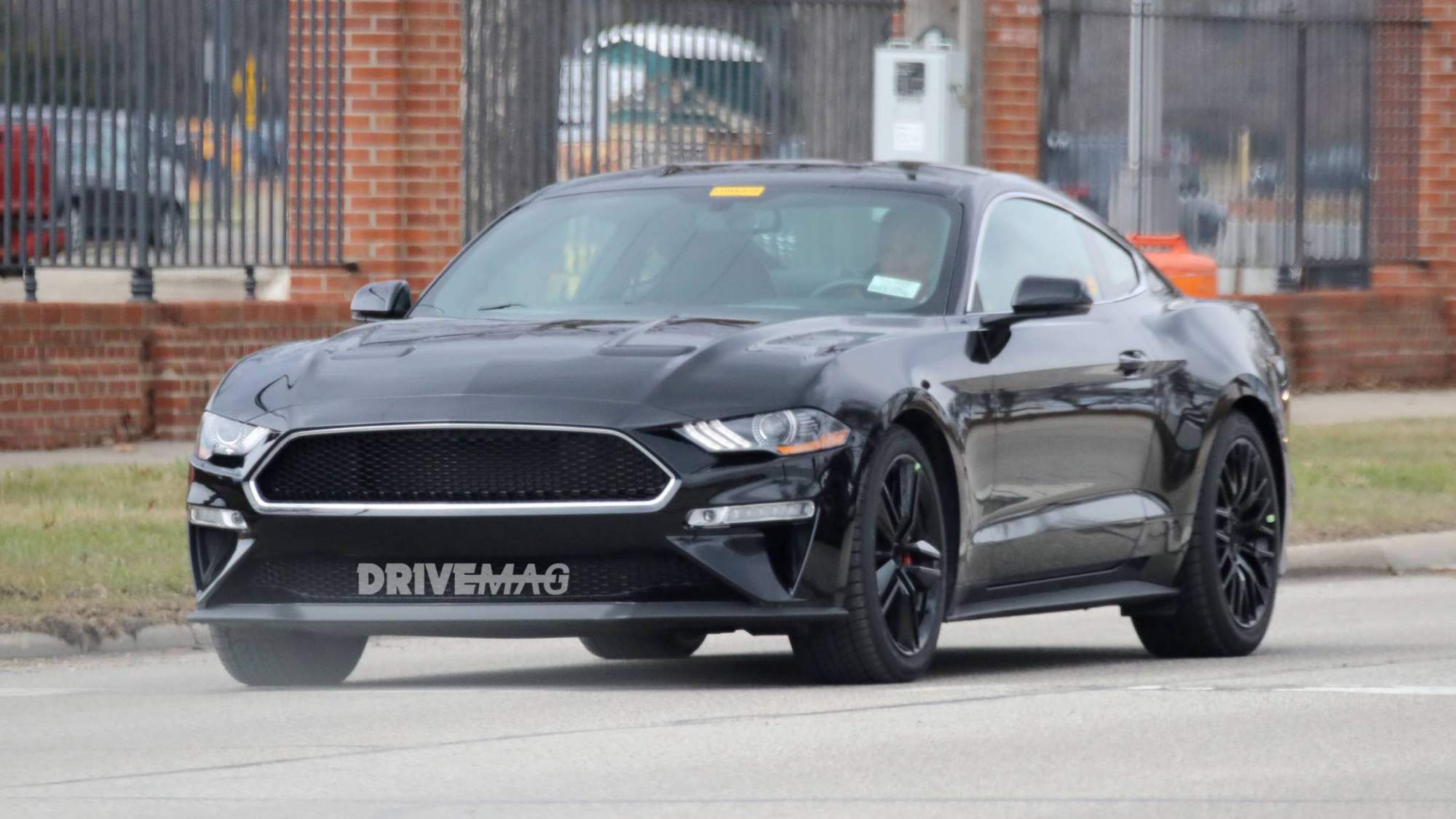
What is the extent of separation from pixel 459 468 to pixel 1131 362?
261 cm

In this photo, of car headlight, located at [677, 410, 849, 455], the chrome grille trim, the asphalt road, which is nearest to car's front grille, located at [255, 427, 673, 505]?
the chrome grille trim

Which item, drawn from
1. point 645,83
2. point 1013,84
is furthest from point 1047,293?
point 1013,84

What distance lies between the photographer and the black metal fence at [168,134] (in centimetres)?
1647

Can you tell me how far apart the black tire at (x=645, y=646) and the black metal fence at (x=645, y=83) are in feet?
29.9

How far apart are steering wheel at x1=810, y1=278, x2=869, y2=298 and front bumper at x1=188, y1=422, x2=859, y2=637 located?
1.14 meters

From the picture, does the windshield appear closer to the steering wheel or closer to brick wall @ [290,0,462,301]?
the steering wheel

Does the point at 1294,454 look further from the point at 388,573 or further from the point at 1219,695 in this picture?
the point at 388,573

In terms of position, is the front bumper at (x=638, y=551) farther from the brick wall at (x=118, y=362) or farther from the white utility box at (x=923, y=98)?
the brick wall at (x=118, y=362)

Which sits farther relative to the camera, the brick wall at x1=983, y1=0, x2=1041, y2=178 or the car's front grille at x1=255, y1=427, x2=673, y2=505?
the brick wall at x1=983, y1=0, x2=1041, y2=178

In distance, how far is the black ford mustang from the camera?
24.2 feet

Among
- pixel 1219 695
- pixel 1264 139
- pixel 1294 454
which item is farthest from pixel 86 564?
pixel 1264 139

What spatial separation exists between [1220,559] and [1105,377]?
0.92 m

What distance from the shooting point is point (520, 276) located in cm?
895

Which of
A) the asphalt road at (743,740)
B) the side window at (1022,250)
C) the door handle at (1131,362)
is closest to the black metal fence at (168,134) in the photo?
the asphalt road at (743,740)
